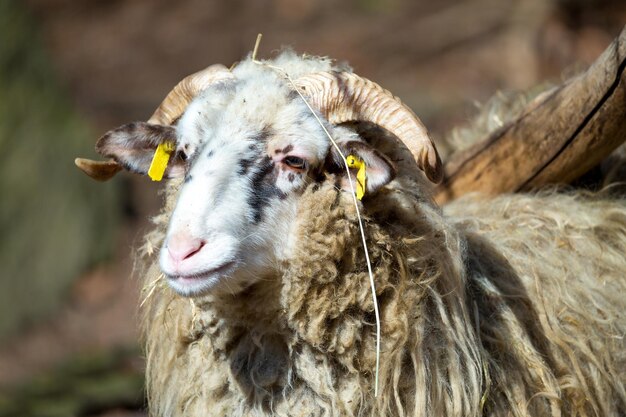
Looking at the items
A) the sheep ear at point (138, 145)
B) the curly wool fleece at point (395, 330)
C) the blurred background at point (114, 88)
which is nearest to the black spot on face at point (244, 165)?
the curly wool fleece at point (395, 330)

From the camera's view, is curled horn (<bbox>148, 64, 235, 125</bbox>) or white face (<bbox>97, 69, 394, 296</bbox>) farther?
curled horn (<bbox>148, 64, 235, 125</bbox>)

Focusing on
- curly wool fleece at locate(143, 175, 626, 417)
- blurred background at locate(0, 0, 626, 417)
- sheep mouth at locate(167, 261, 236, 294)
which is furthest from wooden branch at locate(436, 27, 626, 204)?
blurred background at locate(0, 0, 626, 417)

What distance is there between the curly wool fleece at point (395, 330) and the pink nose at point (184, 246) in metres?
0.38

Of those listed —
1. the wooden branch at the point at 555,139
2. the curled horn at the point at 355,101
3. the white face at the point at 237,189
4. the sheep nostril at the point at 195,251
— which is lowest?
the sheep nostril at the point at 195,251

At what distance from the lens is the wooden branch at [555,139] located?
4062mm

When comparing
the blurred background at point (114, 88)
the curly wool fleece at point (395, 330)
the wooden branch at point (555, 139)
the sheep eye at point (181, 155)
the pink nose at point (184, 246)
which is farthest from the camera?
the blurred background at point (114, 88)

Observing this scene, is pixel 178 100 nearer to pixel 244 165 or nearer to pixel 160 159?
pixel 160 159

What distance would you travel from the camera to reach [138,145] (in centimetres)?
355

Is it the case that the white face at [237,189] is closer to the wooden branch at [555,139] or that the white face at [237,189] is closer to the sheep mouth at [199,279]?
the sheep mouth at [199,279]

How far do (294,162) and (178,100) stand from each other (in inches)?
25.8

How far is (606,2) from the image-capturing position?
11.6 metres

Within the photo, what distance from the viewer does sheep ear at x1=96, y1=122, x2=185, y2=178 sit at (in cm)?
348

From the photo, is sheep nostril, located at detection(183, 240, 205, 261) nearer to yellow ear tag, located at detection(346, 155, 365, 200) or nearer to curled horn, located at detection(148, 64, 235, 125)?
yellow ear tag, located at detection(346, 155, 365, 200)

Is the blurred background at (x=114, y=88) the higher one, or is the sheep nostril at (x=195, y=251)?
A: the blurred background at (x=114, y=88)
